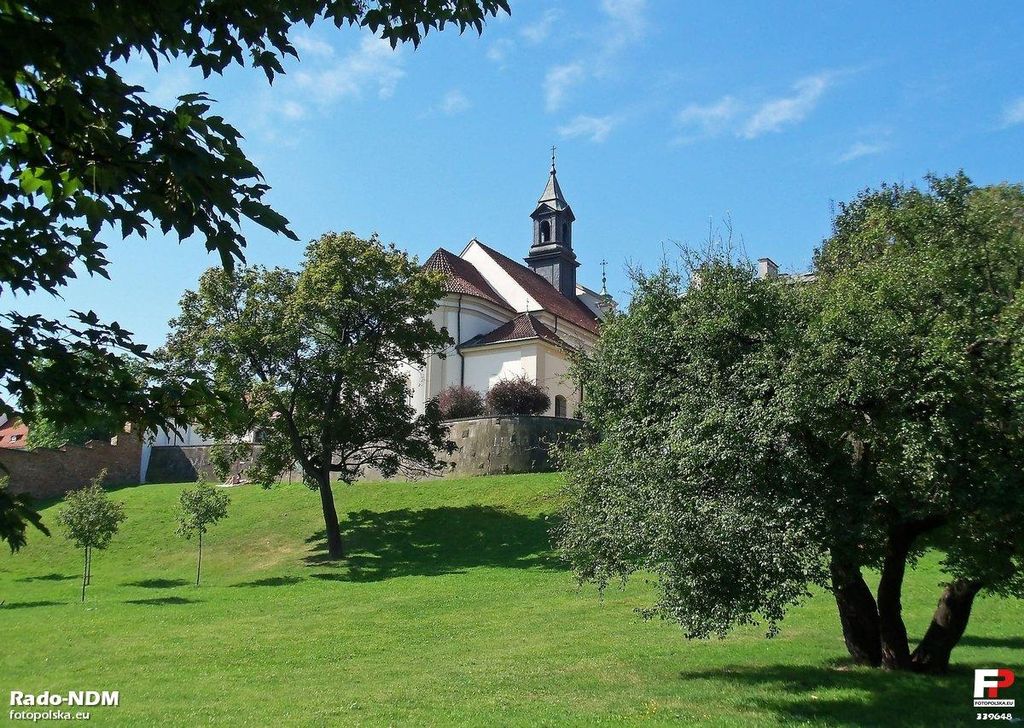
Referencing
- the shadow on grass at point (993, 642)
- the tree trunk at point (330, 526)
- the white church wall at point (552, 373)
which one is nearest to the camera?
the shadow on grass at point (993, 642)

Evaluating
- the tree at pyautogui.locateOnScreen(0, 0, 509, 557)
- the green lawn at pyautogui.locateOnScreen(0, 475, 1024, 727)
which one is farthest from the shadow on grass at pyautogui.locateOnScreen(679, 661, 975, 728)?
the tree at pyautogui.locateOnScreen(0, 0, 509, 557)

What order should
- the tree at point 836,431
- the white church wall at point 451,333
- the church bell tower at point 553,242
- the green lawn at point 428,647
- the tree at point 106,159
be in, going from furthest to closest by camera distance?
the church bell tower at point 553,242, the white church wall at point 451,333, the green lawn at point 428,647, the tree at point 836,431, the tree at point 106,159

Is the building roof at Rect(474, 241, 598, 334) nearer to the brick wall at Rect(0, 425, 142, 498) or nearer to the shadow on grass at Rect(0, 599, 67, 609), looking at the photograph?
the brick wall at Rect(0, 425, 142, 498)

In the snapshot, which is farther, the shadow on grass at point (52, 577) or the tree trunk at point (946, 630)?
the shadow on grass at point (52, 577)

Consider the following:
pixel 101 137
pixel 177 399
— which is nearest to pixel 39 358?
pixel 177 399

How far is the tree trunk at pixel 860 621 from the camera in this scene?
11977 mm

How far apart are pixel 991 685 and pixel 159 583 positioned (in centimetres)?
2335

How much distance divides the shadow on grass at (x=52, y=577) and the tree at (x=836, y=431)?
22354 millimetres

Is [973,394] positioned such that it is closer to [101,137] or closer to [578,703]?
[578,703]

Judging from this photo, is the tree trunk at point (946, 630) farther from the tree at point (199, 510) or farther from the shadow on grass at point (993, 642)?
the tree at point (199, 510)

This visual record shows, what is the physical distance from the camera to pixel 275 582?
2608 cm

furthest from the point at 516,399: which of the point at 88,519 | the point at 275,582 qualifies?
the point at 88,519

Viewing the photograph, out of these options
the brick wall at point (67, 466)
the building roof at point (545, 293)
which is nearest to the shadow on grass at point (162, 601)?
the brick wall at point (67, 466)

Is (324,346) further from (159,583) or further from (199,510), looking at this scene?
(159,583)
